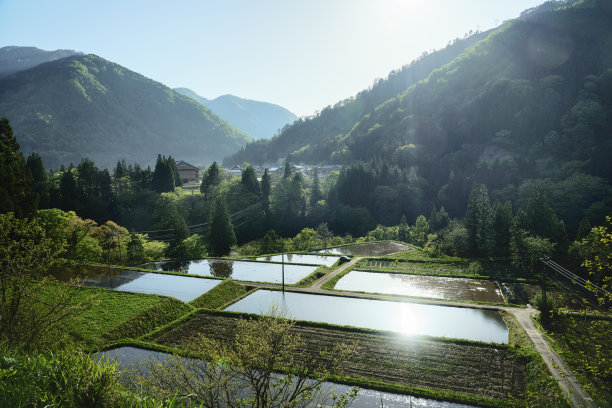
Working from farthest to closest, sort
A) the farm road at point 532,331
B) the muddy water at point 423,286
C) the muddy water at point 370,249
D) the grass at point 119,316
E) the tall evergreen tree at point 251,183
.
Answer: the tall evergreen tree at point 251,183, the muddy water at point 370,249, the muddy water at point 423,286, the grass at point 119,316, the farm road at point 532,331

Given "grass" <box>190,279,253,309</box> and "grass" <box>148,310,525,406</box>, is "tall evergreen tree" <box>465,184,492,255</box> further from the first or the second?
"grass" <box>190,279,253,309</box>

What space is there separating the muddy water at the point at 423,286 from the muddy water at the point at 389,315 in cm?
343

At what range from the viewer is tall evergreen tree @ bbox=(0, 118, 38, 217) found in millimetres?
27356

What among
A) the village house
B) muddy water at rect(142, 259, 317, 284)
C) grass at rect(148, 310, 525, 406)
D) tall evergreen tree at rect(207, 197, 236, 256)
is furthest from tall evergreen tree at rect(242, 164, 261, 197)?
grass at rect(148, 310, 525, 406)

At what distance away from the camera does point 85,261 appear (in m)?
41.2

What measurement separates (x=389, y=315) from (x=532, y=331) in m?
10.1

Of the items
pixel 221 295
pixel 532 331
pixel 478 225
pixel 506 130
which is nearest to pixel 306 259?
pixel 221 295

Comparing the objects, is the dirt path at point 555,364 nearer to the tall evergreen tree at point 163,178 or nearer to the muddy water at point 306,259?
the muddy water at point 306,259

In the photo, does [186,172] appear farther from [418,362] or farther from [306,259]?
[418,362]

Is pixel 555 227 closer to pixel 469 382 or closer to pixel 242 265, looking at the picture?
pixel 469 382

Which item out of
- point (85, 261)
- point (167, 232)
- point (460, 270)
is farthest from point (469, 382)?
point (167, 232)

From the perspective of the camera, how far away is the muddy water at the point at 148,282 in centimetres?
3222

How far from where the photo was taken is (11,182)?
28156mm

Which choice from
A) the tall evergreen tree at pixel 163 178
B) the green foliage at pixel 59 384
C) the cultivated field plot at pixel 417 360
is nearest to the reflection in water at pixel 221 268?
the cultivated field plot at pixel 417 360
